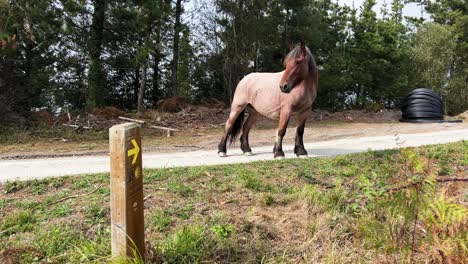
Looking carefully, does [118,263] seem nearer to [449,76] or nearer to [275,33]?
[275,33]

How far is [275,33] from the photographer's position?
19.3 metres

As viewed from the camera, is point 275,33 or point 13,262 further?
point 275,33

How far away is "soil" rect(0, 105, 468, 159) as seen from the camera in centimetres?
986

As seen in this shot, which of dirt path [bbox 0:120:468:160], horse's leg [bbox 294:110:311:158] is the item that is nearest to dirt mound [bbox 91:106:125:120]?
dirt path [bbox 0:120:468:160]

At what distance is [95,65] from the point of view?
18.3m

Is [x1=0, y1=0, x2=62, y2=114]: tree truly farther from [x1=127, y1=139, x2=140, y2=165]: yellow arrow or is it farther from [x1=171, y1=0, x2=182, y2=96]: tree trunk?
[x1=127, y1=139, x2=140, y2=165]: yellow arrow

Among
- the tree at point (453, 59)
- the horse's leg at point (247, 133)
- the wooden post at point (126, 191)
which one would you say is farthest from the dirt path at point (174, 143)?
the tree at point (453, 59)

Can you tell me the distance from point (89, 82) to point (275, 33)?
9459 millimetres

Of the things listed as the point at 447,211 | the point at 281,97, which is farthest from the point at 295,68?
the point at 447,211

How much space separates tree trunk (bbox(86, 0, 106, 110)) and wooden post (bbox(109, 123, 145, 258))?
16.1 metres

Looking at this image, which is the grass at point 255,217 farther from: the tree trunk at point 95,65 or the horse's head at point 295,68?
the tree trunk at point 95,65

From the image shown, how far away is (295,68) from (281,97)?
2.35 ft

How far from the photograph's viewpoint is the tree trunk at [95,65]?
704 inches

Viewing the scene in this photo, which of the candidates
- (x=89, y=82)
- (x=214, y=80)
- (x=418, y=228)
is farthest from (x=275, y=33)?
(x=418, y=228)
